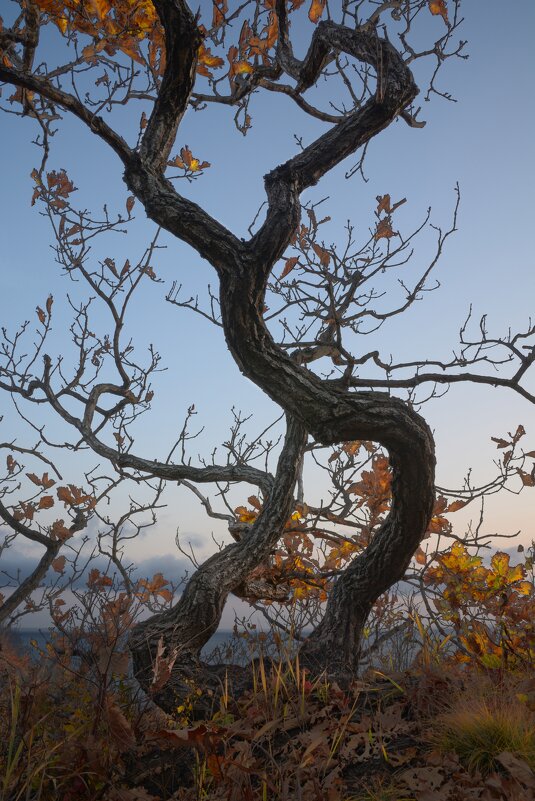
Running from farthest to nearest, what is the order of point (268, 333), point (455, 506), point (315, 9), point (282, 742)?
1. point (455, 506)
2. point (315, 9)
3. point (268, 333)
4. point (282, 742)

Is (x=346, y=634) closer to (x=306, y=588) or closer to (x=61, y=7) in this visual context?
(x=306, y=588)

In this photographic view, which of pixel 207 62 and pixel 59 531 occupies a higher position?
pixel 207 62

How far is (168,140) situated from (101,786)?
3796 mm

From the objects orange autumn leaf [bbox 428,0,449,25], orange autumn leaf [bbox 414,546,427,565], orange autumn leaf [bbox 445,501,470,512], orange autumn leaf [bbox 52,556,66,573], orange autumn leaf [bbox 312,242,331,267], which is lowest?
orange autumn leaf [bbox 52,556,66,573]

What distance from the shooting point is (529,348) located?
14.3 feet

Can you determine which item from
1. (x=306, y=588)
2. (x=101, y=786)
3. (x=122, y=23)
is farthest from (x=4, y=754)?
(x=122, y=23)

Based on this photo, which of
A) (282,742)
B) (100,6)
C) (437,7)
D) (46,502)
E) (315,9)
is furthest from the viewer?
(46,502)

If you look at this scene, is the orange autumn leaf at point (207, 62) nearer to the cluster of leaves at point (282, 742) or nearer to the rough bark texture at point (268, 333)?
the rough bark texture at point (268, 333)

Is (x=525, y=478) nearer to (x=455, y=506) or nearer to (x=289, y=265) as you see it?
(x=455, y=506)

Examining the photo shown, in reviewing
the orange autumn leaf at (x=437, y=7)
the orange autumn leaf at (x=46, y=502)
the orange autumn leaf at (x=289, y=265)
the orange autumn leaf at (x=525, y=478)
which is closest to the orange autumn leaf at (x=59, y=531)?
the orange autumn leaf at (x=46, y=502)

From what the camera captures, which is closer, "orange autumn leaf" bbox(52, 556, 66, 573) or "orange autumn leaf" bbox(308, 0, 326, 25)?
"orange autumn leaf" bbox(308, 0, 326, 25)

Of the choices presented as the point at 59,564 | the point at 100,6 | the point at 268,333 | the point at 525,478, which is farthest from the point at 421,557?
the point at 100,6

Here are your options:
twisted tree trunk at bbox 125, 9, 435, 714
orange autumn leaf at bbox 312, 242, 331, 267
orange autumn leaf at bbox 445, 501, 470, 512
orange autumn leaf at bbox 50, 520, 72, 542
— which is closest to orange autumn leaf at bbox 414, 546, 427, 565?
orange autumn leaf at bbox 445, 501, 470, 512

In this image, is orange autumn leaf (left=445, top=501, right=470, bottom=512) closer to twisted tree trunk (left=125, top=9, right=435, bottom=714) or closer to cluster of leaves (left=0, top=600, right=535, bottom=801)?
twisted tree trunk (left=125, top=9, right=435, bottom=714)
